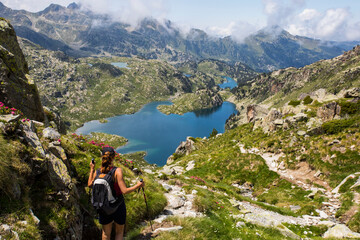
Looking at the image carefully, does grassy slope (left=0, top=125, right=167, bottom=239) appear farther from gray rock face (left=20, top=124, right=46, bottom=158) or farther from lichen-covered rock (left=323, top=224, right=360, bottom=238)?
lichen-covered rock (left=323, top=224, right=360, bottom=238)

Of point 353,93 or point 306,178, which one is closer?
point 306,178

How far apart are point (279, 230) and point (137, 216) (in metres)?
9.25

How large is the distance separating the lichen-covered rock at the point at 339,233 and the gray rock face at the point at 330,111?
31.8 metres

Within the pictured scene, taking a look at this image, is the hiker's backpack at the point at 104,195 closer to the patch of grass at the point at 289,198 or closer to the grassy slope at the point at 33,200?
the grassy slope at the point at 33,200

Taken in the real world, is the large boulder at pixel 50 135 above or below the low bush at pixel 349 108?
below

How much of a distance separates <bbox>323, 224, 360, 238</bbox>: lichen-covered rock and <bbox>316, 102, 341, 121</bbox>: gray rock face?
31780 millimetres

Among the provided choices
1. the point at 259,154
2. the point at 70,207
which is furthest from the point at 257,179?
the point at 70,207

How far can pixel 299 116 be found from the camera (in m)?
42.4

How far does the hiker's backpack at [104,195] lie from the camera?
22.7ft

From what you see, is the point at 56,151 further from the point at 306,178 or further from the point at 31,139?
the point at 306,178

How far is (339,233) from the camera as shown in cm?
1302

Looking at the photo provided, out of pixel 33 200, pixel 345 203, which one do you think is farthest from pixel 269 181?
pixel 33 200

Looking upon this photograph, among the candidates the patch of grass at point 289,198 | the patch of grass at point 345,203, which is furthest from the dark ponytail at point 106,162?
the patch of grass at point 345,203

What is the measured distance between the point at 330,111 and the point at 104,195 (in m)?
46.5
